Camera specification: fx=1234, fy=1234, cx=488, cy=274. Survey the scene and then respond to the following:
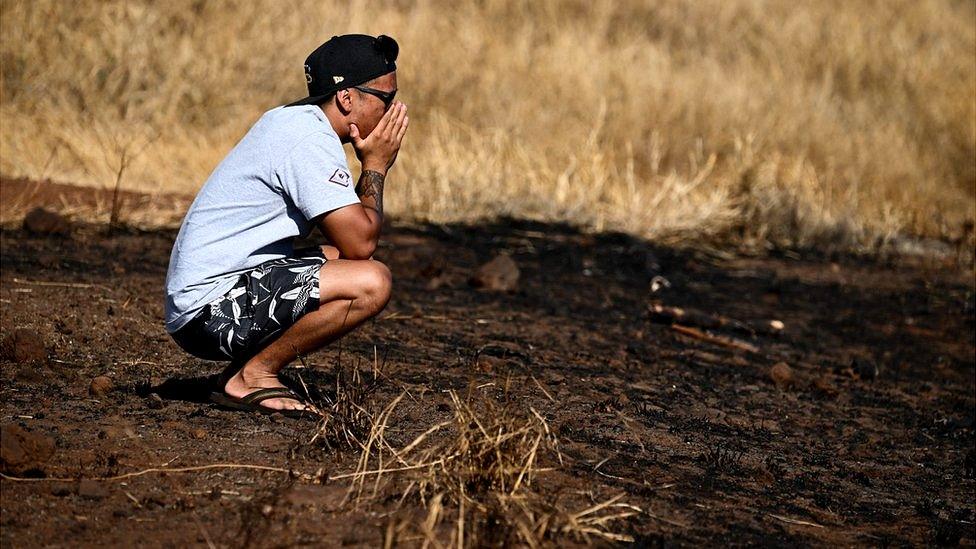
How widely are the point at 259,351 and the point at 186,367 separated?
0.93 meters

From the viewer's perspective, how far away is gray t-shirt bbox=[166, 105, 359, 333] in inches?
159

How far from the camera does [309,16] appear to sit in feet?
42.7

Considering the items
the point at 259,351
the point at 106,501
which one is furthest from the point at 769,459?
the point at 106,501

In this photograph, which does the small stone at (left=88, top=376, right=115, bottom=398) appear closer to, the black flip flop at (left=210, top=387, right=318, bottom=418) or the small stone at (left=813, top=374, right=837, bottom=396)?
the black flip flop at (left=210, top=387, right=318, bottom=418)

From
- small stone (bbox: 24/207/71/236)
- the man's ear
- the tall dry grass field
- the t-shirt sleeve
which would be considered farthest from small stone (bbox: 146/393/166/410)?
the tall dry grass field

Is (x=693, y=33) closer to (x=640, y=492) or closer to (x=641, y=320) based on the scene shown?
(x=641, y=320)

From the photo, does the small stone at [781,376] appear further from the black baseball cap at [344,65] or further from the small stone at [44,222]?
the small stone at [44,222]

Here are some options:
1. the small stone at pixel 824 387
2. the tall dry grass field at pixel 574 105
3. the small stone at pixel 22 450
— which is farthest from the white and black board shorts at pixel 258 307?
the tall dry grass field at pixel 574 105

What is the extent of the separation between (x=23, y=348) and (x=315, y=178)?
5.62 ft

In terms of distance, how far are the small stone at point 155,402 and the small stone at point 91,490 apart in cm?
89

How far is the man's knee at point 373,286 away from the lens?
166 inches

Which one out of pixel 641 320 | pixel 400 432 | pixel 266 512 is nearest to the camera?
pixel 266 512

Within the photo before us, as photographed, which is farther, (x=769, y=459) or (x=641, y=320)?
(x=641, y=320)

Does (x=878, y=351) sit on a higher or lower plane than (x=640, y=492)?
lower
